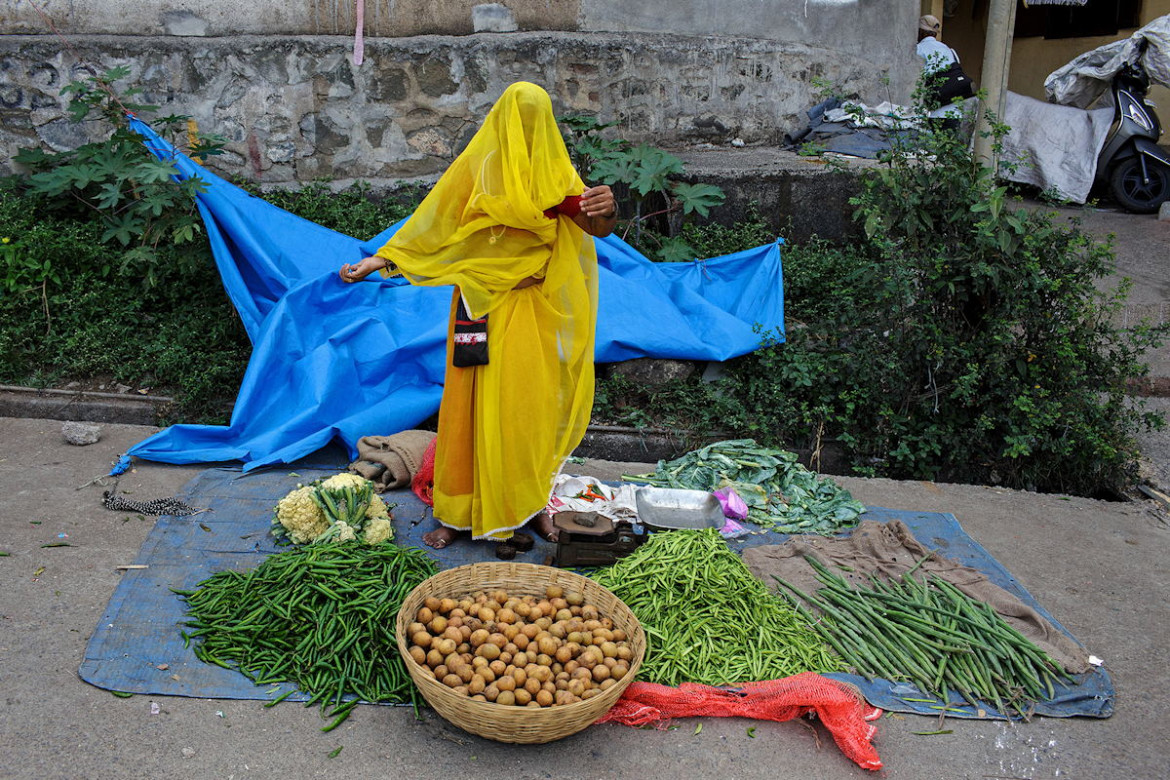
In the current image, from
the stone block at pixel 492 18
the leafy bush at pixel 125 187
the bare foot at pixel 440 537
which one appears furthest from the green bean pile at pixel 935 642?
the stone block at pixel 492 18

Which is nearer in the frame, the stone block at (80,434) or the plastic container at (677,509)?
the plastic container at (677,509)

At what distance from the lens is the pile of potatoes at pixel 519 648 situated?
271 cm

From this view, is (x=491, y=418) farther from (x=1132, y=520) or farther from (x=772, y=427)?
(x=1132, y=520)

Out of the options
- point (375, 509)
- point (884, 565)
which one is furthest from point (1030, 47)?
point (375, 509)

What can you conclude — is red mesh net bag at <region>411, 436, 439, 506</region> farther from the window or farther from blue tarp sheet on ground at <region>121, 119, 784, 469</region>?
the window

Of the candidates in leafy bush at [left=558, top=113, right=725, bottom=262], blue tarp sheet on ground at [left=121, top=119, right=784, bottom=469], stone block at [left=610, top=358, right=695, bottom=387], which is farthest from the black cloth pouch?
leafy bush at [left=558, top=113, right=725, bottom=262]

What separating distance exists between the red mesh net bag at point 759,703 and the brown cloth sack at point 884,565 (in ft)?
2.23

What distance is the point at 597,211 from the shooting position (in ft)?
11.5

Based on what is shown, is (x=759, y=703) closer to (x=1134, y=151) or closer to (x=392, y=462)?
(x=392, y=462)

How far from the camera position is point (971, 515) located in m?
4.44

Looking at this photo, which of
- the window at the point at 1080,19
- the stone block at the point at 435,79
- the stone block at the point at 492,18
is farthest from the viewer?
the window at the point at 1080,19

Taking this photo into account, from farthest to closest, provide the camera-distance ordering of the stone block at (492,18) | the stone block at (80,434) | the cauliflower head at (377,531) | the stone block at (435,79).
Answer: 1. the stone block at (492,18)
2. the stone block at (435,79)
3. the stone block at (80,434)
4. the cauliflower head at (377,531)

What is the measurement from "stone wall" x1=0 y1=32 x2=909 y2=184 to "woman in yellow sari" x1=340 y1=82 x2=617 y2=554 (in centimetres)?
307

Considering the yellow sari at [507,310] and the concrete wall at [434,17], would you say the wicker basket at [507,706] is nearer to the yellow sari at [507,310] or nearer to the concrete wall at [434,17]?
the yellow sari at [507,310]
